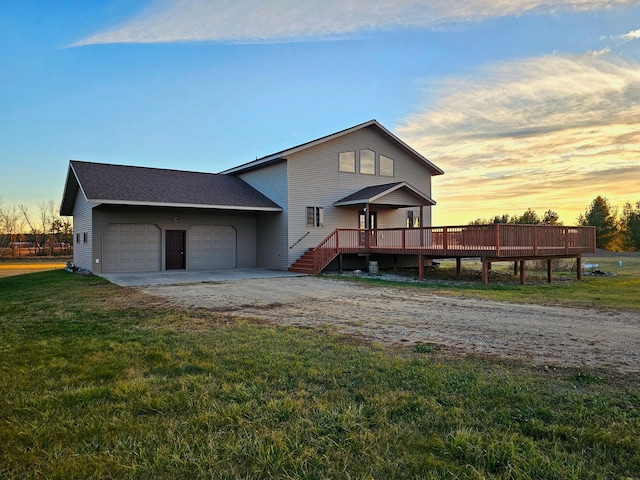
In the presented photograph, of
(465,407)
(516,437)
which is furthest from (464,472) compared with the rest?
(465,407)

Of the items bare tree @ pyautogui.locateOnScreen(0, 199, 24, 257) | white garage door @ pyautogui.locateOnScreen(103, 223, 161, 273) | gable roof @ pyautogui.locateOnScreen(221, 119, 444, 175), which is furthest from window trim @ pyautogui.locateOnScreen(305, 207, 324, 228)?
bare tree @ pyautogui.locateOnScreen(0, 199, 24, 257)

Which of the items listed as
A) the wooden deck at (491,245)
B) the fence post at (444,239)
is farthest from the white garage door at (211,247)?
the fence post at (444,239)

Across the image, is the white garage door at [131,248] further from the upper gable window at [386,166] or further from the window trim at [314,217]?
the upper gable window at [386,166]

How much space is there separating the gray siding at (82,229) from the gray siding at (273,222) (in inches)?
314

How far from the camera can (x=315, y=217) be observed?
20.5 m

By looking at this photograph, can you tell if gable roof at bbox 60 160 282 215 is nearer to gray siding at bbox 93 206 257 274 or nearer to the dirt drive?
gray siding at bbox 93 206 257 274

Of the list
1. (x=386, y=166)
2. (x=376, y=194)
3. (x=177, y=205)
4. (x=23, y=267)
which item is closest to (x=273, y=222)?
(x=177, y=205)

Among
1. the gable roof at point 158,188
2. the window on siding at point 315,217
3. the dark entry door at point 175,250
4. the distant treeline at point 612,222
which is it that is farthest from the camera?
the distant treeline at point 612,222

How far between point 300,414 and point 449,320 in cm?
490

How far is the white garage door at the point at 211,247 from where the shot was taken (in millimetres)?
20250

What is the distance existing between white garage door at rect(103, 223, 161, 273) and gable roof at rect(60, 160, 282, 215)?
6.23 feet

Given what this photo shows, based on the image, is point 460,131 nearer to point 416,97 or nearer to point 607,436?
point 416,97

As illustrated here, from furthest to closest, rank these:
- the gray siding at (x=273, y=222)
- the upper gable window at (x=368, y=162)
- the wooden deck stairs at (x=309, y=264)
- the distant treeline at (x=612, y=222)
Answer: the distant treeline at (x=612, y=222)
the upper gable window at (x=368, y=162)
the gray siding at (x=273, y=222)
the wooden deck stairs at (x=309, y=264)

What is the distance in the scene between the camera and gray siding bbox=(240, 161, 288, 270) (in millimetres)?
19828
